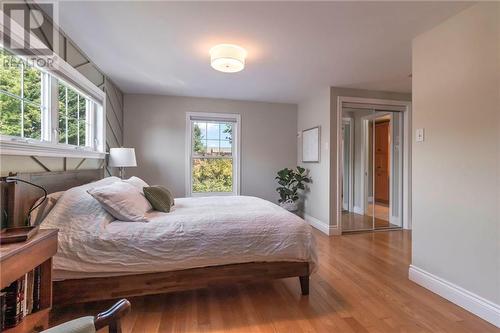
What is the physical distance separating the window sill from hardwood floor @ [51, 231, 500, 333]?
120cm

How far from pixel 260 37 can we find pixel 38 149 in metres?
2.06

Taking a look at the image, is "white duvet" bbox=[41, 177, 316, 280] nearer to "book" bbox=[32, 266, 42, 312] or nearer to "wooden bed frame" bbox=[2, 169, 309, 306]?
"wooden bed frame" bbox=[2, 169, 309, 306]

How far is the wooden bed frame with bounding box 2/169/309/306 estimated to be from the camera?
5.43 ft

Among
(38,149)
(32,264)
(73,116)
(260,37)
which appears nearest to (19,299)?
(32,264)

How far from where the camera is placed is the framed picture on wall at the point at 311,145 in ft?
13.7

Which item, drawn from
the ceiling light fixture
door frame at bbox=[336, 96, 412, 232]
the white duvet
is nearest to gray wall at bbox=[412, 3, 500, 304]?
the white duvet

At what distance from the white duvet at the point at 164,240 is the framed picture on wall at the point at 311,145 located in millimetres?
2315

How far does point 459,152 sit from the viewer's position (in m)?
1.97

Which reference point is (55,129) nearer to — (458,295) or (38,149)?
(38,149)

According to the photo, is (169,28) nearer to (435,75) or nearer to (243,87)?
(243,87)

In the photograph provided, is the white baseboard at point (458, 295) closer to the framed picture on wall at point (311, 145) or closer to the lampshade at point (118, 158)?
the framed picture on wall at point (311, 145)

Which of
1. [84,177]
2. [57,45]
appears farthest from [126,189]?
[57,45]

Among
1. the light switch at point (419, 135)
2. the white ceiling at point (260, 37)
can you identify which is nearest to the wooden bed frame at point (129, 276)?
the white ceiling at point (260, 37)

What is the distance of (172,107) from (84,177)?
83.7 inches
